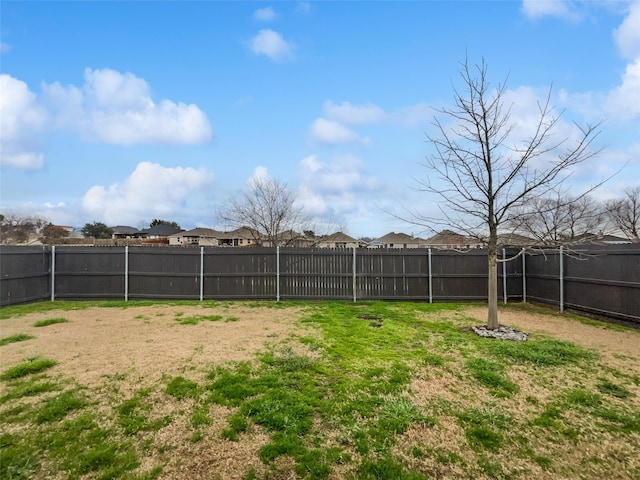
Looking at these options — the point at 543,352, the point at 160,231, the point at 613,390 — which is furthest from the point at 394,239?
the point at 613,390

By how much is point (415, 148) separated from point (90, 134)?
9789 millimetres

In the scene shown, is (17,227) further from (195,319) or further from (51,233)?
(195,319)

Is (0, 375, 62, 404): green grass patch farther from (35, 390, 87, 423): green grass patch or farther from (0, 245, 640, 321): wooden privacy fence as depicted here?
(0, 245, 640, 321): wooden privacy fence

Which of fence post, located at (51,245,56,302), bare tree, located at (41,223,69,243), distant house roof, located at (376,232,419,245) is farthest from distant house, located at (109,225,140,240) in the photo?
fence post, located at (51,245,56,302)

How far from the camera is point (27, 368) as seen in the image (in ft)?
11.3

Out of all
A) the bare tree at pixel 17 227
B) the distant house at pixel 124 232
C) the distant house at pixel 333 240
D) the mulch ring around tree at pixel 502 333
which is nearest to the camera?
the mulch ring around tree at pixel 502 333

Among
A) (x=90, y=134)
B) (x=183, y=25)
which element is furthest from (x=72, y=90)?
(x=183, y=25)

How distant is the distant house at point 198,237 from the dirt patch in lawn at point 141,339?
36456 millimetres

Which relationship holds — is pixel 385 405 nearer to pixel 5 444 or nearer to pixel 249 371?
pixel 249 371

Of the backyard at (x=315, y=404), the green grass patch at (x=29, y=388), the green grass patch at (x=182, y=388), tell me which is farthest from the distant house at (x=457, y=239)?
the green grass patch at (x=29, y=388)

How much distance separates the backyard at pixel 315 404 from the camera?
2.02 m

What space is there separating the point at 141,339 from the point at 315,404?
3.38 m

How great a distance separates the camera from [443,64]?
6480 mm

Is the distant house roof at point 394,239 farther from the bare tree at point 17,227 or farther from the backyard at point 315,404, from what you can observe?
the bare tree at point 17,227
